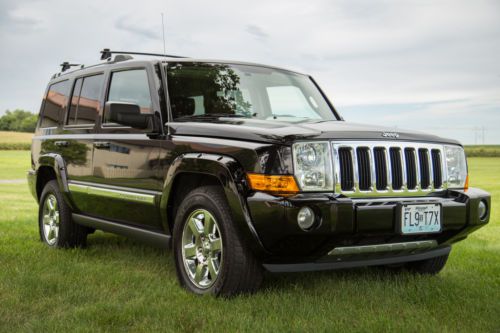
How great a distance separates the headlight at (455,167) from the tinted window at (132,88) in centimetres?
239

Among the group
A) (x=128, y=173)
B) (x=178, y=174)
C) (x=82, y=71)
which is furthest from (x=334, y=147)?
(x=82, y=71)

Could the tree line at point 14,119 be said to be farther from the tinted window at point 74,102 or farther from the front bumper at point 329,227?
the front bumper at point 329,227

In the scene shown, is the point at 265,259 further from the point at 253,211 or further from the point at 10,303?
the point at 10,303

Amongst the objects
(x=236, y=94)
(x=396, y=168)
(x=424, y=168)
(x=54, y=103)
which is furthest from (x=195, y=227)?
(x=54, y=103)

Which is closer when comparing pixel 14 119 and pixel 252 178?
pixel 252 178

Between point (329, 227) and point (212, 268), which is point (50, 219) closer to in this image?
point (212, 268)

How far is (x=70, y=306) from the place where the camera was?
14.4 feet

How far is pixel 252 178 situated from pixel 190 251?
0.93 metres

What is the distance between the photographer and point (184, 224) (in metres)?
4.73

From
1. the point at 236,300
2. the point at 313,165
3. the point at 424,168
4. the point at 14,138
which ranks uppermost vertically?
the point at 313,165

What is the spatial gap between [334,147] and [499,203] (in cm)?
1164

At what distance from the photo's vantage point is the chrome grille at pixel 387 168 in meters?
4.22

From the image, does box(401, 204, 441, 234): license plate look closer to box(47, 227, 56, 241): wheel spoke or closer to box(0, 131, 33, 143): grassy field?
box(47, 227, 56, 241): wheel spoke

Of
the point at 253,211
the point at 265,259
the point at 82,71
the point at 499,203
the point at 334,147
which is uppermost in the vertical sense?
the point at 82,71
